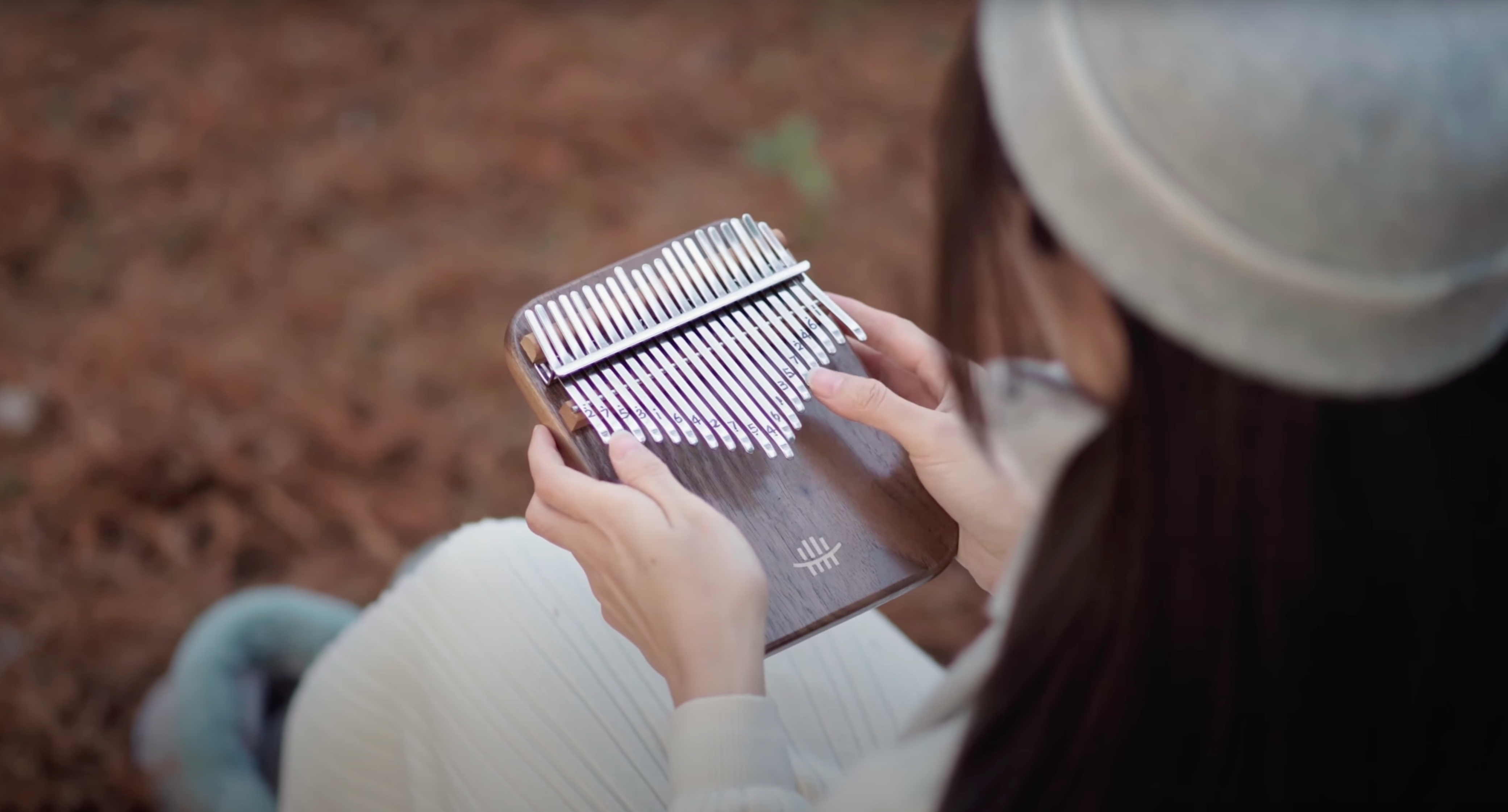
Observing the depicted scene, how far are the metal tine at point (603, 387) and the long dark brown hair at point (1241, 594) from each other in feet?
1.20

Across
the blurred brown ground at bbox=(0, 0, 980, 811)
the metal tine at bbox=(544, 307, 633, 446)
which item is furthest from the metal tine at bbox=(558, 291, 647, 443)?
the blurred brown ground at bbox=(0, 0, 980, 811)

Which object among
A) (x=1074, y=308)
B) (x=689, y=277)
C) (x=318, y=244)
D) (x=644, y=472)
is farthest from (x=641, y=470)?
(x=318, y=244)

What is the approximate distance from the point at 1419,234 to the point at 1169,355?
0.37 ft

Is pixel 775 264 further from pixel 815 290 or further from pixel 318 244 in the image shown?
pixel 318 244

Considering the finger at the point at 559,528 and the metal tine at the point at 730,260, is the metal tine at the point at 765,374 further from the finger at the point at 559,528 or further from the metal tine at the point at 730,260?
the finger at the point at 559,528

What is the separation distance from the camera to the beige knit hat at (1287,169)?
18.6 inches

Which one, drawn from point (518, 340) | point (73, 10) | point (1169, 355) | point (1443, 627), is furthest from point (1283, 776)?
point (73, 10)

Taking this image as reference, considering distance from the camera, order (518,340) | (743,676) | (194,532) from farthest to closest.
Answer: (194,532), (518,340), (743,676)

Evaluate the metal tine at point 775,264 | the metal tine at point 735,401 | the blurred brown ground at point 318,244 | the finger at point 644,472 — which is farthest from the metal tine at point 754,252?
the blurred brown ground at point 318,244

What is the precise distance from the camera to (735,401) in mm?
946

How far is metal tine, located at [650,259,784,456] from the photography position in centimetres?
94

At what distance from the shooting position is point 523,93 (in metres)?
2.00

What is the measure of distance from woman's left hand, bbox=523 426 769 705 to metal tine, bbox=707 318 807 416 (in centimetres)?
14

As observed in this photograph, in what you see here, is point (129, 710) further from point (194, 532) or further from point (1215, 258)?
point (1215, 258)
